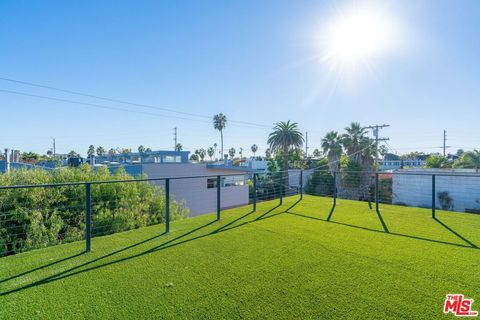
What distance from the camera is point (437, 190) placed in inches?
541

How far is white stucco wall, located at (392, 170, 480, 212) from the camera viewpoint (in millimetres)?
12625

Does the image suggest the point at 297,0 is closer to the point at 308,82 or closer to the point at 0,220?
the point at 308,82

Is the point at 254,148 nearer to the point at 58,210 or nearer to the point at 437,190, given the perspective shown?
the point at 437,190

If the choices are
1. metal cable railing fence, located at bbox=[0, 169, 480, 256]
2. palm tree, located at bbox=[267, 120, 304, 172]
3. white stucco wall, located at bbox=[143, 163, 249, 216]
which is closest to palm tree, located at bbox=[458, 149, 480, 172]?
metal cable railing fence, located at bbox=[0, 169, 480, 256]

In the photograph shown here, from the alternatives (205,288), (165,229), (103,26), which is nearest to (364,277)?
(205,288)

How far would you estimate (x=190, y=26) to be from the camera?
866 centimetres

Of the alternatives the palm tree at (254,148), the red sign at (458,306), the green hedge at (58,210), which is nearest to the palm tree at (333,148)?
the green hedge at (58,210)

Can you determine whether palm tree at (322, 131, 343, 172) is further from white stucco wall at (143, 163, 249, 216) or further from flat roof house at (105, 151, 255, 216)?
white stucco wall at (143, 163, 249, 216)

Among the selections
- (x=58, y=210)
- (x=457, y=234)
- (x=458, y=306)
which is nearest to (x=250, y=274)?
(x=458, y=306)

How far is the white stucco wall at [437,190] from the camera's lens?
41.4 ft

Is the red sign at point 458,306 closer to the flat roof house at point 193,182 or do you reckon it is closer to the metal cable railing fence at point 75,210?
the metal cable railing fence at point 75,210

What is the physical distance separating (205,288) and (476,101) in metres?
19.2

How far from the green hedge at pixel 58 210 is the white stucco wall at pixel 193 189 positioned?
5.78 meters

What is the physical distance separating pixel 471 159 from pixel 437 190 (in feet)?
22.0
